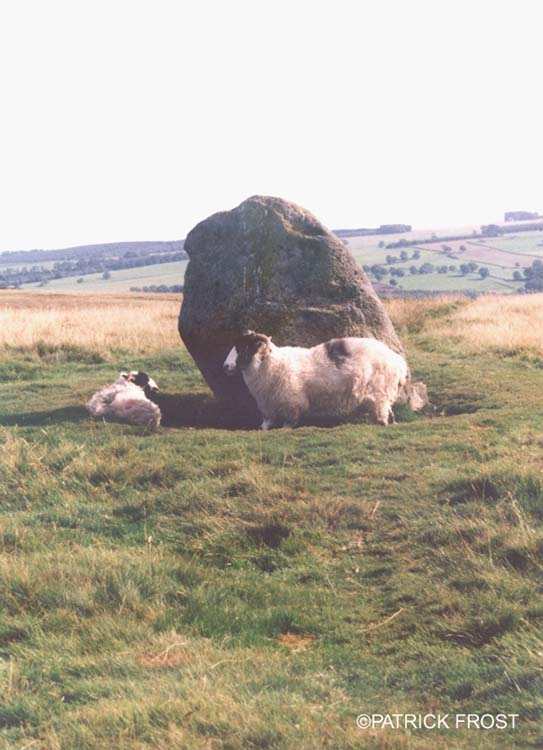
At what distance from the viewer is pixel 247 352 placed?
13148mm

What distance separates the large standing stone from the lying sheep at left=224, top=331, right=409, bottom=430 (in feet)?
4.63

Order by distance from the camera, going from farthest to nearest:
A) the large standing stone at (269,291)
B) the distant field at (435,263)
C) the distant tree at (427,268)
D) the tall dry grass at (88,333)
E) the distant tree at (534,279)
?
the distant tree at (427,268) < the distant field at (435,263) < the distant tree at (534,279) < the tall dry grass at (88,333) < the large standing stone at (269,291)

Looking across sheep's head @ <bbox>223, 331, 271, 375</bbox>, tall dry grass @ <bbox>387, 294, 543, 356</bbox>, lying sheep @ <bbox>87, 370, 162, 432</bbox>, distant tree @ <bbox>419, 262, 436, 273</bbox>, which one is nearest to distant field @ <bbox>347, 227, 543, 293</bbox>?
distant tree @ <bbox>419, 262, 436, 273</bbox>

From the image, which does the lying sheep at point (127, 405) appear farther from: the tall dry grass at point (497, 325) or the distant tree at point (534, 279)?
the distant tree at point (534, 279)

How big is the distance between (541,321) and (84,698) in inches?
932

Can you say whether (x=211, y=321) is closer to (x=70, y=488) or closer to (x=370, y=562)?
(x=70, y=488)

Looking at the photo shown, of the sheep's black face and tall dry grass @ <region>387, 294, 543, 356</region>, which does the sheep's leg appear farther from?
tall dry grass @ <region>387, 294, 543, 356</region>

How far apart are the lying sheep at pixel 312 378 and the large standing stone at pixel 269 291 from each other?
4.63 ft

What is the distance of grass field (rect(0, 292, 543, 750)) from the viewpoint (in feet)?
16.3

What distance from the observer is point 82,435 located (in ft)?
41.0

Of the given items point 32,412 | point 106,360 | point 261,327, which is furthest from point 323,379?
point 106,360

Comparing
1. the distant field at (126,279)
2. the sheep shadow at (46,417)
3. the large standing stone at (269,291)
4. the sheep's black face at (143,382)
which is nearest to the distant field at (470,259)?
the distant field at (126,279)

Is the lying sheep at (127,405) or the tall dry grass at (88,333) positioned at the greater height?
the tall dry grass at (88,333)

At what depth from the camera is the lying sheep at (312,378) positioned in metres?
13.1
